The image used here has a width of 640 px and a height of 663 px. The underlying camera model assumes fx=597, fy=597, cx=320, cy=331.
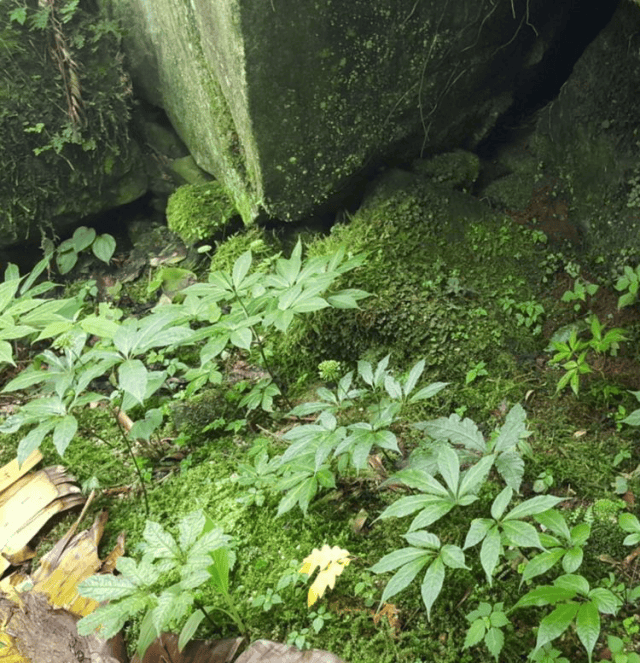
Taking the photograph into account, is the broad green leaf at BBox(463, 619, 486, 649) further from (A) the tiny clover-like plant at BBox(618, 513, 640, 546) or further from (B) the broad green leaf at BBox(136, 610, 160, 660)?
(B) the broad green leaf at BBox(136, 610, 160, 660)

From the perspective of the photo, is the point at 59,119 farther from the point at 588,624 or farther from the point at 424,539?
the point at 588,624

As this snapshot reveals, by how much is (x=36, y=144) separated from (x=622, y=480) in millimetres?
3821

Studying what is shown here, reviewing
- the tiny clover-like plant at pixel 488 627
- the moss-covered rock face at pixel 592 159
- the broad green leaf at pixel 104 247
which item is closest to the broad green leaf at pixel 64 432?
the tiny clover-like plant at pixel 488 627

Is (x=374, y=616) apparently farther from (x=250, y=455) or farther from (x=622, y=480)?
(x=622, y=480)

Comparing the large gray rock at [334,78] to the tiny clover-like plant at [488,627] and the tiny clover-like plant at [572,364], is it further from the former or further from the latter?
the tiny clover-like plant at [488,627]

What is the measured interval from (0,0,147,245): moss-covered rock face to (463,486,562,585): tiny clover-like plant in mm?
3492

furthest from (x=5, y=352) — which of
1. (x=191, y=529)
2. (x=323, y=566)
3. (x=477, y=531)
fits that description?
(x=477, y=531)

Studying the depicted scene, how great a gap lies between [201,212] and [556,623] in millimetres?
3120

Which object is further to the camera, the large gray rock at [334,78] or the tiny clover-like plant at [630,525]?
the large gray rock at [334,78]

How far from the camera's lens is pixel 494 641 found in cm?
171

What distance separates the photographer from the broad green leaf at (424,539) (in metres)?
1.72

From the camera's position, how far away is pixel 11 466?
2820 mm

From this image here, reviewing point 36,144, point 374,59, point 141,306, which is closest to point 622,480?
point 374,59

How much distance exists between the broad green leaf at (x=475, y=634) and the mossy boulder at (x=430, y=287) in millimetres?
1256
